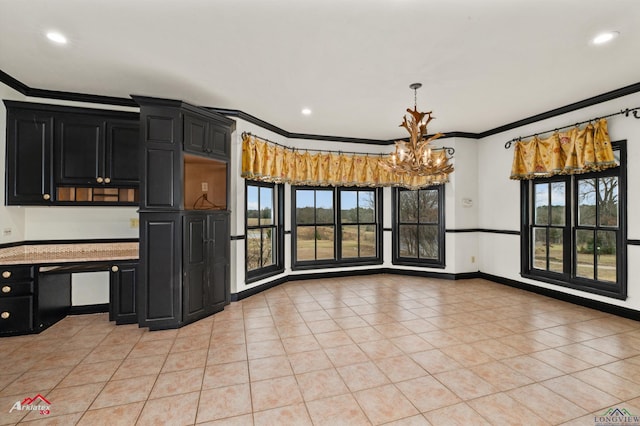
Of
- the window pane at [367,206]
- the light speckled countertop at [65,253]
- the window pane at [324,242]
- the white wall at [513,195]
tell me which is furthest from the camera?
the window pane at [367,206]

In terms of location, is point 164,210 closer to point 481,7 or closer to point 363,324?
point 363,324

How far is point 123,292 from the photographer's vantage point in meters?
3.44

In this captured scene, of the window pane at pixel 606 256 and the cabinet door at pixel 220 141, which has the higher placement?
the cabinet door at pixel 220 141

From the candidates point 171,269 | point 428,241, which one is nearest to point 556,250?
point 428,241

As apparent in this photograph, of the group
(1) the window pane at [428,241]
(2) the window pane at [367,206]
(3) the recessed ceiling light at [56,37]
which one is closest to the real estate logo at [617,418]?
(1) the window pane at [428,241]

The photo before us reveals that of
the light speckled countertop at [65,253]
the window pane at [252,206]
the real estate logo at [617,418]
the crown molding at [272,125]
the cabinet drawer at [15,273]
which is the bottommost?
the real estate logo at [617,418]

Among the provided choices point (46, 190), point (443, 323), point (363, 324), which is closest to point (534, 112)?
point (443, 323)

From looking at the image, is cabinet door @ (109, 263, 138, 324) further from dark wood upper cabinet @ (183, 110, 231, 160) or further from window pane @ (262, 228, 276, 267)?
window pane @ (262, 228, 276, 267)

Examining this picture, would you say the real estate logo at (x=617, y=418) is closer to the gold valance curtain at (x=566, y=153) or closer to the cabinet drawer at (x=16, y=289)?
the gold valance curtain at (x=566, y=153)

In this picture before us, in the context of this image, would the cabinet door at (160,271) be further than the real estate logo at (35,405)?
→ Yes

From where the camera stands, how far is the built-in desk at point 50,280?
3.06 metres

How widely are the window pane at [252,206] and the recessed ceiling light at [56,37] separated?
104 inches

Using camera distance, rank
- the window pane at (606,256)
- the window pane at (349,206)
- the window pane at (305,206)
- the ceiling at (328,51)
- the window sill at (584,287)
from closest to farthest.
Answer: the ceiling at (328,51) < the window sill at (584,287) < the window pane at (606,256) < the window pane at (305,206) < the window pane at (349,206)

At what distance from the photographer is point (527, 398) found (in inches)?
83.1
